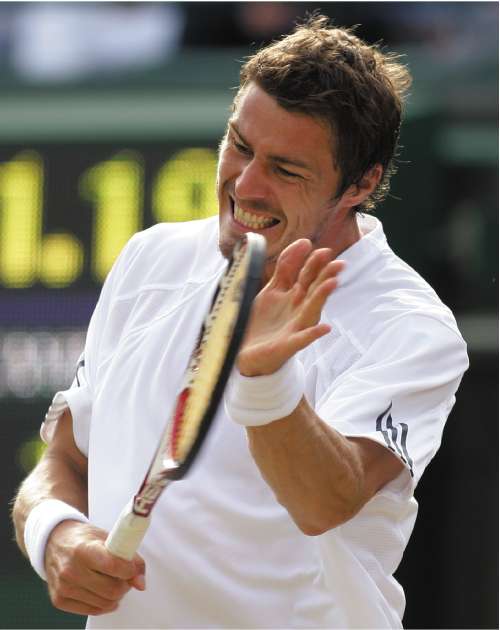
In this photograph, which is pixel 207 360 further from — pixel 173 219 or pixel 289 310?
pixel 173 219

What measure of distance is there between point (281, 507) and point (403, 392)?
312mm

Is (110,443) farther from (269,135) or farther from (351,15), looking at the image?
(351,15)

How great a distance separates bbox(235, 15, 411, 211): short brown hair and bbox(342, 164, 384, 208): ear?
0.05ft

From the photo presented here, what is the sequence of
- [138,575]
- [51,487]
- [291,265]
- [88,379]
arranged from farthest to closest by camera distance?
[88,379] → [51,487] → [138,575] → [291,265]

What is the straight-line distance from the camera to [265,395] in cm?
224

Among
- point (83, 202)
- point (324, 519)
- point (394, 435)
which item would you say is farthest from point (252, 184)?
point (83, 202)

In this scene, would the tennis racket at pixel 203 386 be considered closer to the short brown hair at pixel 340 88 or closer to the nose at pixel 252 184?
the nose at pixel 252 184

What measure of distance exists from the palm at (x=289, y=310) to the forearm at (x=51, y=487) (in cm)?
75

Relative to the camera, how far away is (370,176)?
2896 mm

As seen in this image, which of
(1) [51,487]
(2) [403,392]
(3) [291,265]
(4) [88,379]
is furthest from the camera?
(4) [88,379]

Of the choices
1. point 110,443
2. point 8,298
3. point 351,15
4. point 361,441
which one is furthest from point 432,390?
point 351,15

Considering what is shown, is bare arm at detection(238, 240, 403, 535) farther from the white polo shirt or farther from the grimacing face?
the grimacing face

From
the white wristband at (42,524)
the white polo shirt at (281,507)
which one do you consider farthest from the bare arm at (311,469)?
the white wristband at (42,524)

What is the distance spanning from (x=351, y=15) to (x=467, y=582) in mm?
2619
